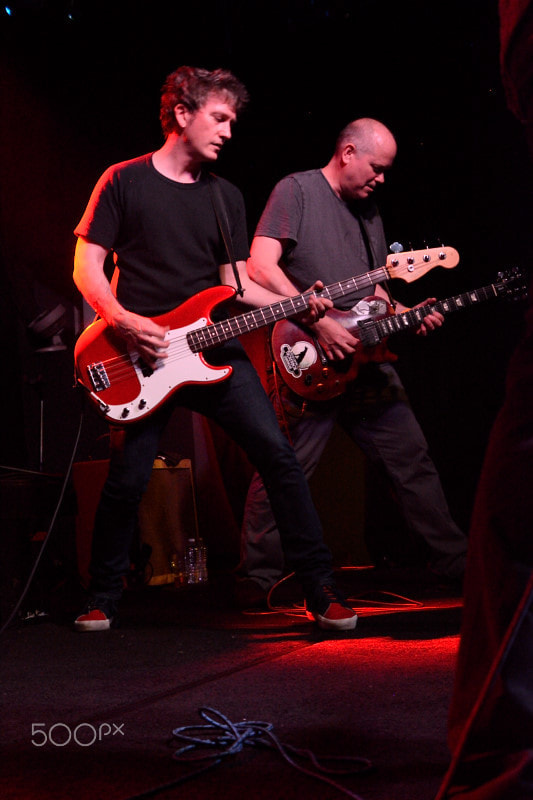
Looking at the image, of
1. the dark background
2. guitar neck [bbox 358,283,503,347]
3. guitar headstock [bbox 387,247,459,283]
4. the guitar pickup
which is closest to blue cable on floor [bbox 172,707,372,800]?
the guitar pickup

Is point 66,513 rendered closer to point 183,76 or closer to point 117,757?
point 183,76

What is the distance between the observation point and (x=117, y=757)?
1.55m

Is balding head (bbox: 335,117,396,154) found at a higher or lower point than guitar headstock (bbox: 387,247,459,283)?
higher

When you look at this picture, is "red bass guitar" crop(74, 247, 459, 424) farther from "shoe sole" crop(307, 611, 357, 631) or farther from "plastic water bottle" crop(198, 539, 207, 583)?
"plastic water bottle" crop(198, 539, 207, 583)

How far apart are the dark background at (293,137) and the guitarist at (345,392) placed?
4.93 feet

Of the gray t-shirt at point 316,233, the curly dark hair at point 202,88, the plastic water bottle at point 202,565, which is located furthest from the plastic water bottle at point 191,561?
the curly dark hair at point 202,88

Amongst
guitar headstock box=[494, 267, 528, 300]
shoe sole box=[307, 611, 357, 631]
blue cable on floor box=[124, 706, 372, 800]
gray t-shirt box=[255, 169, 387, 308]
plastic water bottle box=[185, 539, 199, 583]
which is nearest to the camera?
blue cable on floor box=[124, 706, 372, 800]

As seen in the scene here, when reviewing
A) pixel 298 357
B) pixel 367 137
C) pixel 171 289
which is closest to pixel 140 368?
pixel 171 289

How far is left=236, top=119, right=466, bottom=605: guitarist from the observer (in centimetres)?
356

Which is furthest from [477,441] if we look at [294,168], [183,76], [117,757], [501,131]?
[117,757]

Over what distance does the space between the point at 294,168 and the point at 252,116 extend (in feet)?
1.69

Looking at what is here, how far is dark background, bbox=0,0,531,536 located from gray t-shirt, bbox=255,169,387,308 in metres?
1.49

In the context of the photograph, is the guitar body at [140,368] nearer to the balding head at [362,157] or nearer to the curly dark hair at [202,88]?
the curly dark hair at [202,88]

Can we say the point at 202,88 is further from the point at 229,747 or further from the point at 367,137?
the point at 229,747
